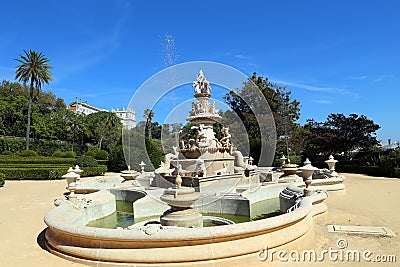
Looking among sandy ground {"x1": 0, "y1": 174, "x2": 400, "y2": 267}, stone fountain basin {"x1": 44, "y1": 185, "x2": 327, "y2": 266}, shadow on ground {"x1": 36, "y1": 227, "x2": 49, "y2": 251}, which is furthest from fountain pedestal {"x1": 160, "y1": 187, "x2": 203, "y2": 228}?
shadow on ground {"x1": 36, "y1": 227, "x2": 49, "y2": 251}

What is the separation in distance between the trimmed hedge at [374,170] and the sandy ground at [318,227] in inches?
362

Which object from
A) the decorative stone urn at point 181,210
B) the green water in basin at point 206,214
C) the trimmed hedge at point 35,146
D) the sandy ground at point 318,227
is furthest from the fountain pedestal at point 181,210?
the trimmed hedge at point 35,146

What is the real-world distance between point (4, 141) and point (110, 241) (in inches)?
1470

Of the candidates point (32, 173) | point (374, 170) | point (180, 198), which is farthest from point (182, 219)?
point (374, 170)

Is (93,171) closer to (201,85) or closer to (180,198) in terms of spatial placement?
(201,85)

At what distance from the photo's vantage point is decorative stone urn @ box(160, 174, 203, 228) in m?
5.79

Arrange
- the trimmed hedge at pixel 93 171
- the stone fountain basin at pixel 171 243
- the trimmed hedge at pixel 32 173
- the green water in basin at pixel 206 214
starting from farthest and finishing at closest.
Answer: the trimmed hedge at pixel 93 171
the trimmed hedge at pixel 32 173
the green water in basin at pixel 206 214
the stone fountain basin at pixel 171 243

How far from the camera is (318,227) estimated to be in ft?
21.7

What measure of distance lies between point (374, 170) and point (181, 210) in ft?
66.8

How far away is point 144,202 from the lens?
30.3 feet

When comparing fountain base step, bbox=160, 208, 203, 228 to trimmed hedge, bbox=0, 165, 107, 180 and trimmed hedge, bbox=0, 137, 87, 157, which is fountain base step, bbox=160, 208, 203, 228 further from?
trimmed hedge, bbox=0, 137, 87, 157

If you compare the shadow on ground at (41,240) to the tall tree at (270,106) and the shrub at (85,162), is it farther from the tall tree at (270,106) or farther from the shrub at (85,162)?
the tall tree at (270,106)

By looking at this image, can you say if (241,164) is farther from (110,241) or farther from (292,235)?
(110,241)

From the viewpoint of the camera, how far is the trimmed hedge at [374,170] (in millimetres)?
19750
